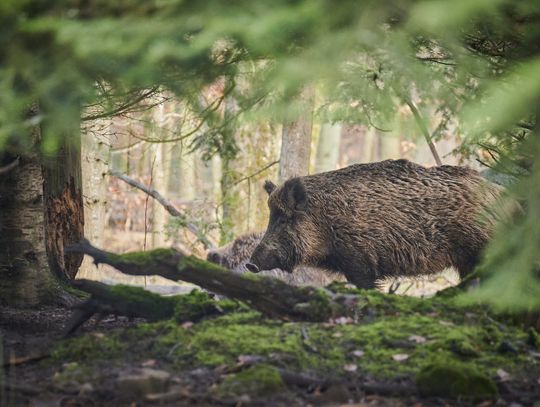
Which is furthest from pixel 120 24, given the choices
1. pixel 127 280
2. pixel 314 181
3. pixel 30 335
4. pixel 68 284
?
pixel 127 280

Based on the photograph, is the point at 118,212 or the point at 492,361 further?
the point at 118,212

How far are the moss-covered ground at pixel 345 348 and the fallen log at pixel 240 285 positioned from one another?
0.12m

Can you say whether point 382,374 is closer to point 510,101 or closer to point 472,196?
point 510,101

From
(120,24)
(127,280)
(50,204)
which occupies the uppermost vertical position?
(120,24)

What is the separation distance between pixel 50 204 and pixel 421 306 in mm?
4202

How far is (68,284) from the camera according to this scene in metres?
8.38

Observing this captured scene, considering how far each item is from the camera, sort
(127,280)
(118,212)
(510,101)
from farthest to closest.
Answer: (118,212), (127,280), (510,101)

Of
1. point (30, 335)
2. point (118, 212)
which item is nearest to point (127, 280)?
point (118, 212)

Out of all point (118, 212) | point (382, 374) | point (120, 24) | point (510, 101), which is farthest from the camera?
point (118, 212)

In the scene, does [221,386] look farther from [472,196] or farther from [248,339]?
[472,196]

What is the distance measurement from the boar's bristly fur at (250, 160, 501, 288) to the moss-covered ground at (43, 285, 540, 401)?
128 inches

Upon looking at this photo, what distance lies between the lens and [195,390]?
4828 mm

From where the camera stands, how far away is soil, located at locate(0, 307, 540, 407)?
15.4ft

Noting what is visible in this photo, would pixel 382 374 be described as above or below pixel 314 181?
below
